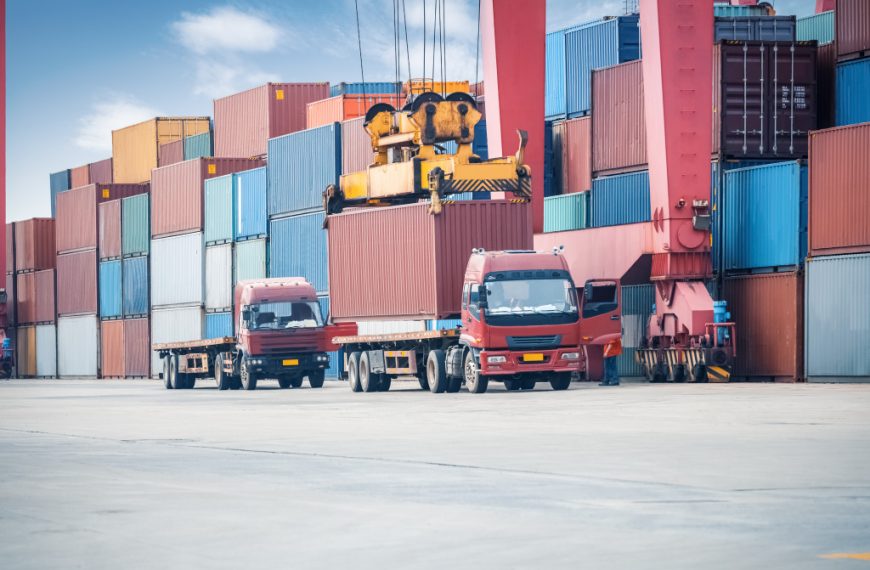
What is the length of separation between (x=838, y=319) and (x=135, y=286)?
38016mm

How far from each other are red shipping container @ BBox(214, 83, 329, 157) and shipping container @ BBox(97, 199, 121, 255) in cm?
679

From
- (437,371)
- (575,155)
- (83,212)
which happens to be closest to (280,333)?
(437,371)

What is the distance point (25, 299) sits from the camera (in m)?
78.2

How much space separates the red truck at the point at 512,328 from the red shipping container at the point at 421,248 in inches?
57.9

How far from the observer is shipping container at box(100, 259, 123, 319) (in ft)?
217

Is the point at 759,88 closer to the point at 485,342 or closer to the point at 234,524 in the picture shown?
the point at 485,342

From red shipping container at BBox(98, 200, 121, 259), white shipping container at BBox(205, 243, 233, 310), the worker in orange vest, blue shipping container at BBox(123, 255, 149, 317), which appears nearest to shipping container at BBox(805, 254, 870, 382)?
the worker in orange vest

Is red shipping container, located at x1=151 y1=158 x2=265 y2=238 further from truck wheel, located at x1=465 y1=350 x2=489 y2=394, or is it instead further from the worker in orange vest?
truck wheel, located at x1=465 y1=350 x2=489 y2=394

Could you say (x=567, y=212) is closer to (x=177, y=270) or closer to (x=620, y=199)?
(x=620, y=199)

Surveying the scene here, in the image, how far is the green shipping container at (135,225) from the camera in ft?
209

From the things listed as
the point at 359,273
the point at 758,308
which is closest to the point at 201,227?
the point at 359,273

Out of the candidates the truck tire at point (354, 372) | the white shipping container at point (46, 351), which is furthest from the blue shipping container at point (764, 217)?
the white shipping container at point (46, 351)

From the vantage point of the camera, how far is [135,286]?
64.3 metres

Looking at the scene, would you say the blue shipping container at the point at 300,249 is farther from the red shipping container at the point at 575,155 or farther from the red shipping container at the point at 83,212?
the red shipping container at the point at 83,212
